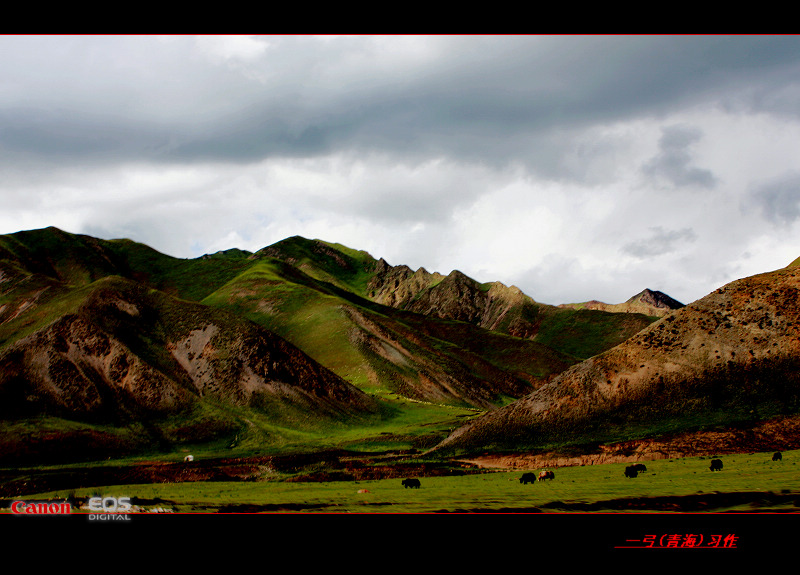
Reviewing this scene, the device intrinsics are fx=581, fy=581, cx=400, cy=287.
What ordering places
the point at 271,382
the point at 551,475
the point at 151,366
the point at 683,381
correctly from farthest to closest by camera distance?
the point at 271,382, the point at 151,366, the point at 683,381, the point at 551,475

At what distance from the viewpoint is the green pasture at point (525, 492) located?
31.6 m

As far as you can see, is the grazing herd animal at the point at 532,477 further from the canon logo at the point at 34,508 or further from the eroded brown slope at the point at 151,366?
the eroded brown slope at the point at 151,366

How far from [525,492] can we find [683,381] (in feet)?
164

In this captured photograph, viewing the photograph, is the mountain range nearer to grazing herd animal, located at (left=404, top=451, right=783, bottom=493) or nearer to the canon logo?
grazing herd animal, located at (left=404, top=451, right=783, bottom=493)

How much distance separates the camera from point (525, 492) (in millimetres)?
42500

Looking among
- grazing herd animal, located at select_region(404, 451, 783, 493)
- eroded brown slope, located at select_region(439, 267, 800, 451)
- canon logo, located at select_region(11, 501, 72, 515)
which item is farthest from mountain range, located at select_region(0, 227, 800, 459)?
canon logo, located at select_region(11, 501, 72, 515)

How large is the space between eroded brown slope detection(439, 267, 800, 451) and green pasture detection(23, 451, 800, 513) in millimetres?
15672

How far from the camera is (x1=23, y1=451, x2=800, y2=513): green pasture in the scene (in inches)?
1243

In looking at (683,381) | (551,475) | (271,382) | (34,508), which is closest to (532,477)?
(551,475)

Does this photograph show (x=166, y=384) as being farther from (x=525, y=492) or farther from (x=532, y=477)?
(x=525, y=492)

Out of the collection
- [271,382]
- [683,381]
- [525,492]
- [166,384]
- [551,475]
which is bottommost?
[551,475]

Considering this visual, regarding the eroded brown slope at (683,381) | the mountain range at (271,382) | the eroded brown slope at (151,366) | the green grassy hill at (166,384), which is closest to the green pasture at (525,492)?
the eroded brown slope at (683,381)
